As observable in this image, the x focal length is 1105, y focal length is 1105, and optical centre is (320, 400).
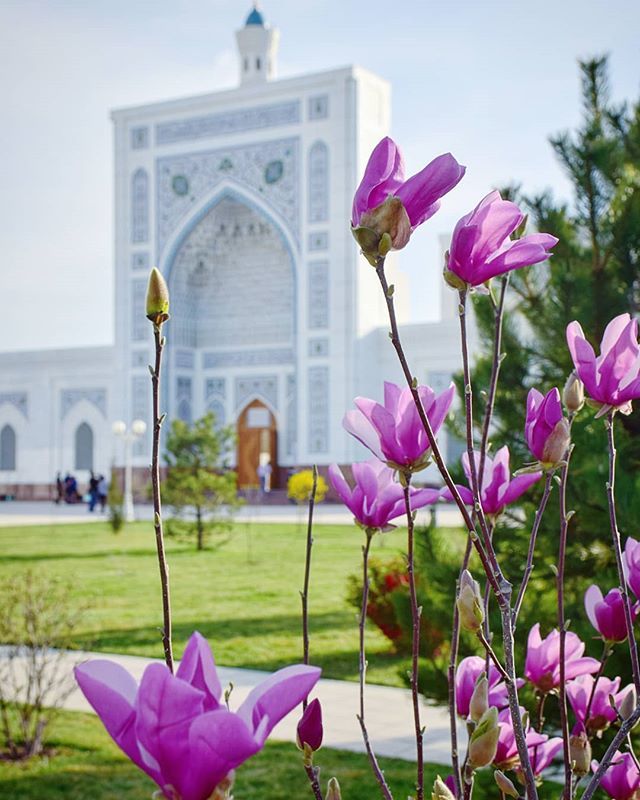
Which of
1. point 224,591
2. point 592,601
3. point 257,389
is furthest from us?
point 257,389

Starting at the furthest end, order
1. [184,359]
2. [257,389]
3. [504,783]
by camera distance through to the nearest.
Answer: [184,359] < [257,389] < [504,783]

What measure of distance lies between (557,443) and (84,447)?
21717 millimetres

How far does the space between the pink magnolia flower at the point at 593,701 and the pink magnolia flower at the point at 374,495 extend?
0.79 feet

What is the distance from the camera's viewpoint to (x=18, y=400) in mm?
22844

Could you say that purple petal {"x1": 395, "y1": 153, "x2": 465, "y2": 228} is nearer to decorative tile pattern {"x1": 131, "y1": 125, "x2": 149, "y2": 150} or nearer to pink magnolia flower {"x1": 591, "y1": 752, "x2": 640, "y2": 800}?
pink magnolia flower {"x1": 591, "y1": 752, "x2": 640, "y2": 800}

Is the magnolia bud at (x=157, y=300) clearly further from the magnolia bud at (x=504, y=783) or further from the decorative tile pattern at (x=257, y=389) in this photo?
the decorative tile pattern at (x=257, y=389)

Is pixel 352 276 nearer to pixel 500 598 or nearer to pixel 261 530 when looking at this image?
pixel 261 530

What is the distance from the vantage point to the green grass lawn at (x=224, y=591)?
5.96 meters

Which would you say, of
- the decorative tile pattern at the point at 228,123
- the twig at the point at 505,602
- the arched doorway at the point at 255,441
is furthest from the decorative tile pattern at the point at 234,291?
the twig at the point at 505,602

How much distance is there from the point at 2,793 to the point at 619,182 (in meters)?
2.72

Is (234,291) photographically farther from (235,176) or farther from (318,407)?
(318,407)

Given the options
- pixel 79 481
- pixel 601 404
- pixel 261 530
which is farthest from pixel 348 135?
pixel 601 404

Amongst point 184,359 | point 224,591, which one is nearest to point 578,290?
point 224,591

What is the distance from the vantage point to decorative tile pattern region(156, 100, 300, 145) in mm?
18922
